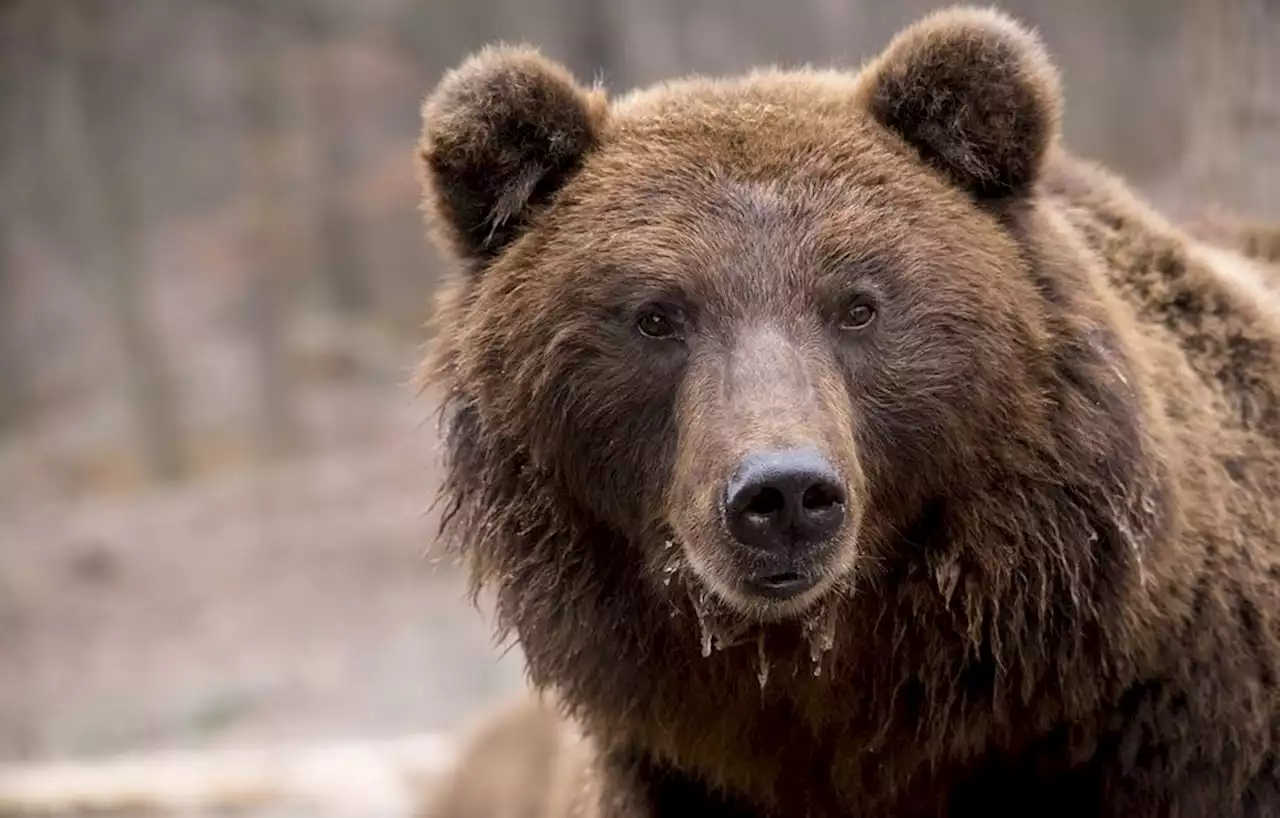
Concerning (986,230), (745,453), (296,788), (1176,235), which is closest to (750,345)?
(745,453)

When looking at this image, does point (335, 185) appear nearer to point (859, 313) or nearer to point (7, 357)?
point (7, 357)

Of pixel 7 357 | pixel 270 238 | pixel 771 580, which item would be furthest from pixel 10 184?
pixel 771 580

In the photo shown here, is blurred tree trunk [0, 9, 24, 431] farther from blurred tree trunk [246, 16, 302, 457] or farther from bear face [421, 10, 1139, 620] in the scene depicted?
bear face [421, 10, 1139, 620]

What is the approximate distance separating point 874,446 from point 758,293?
1.47ft

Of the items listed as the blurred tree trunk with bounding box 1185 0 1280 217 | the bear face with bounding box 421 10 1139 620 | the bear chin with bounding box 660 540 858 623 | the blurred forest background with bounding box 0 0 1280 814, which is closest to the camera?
the bear chin with bounding box 660 540 858 623

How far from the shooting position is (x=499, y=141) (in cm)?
412

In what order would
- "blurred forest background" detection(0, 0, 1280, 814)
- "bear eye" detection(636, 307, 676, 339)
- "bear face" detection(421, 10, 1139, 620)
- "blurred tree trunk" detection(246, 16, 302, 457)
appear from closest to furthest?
1. "bear face" detection(421, 10, 1139, 620)
2. "bear eye" detection(636, 307, 676, 339)
3. "blurred forest background" detection(0, 0, 1280, 814)
4. "blurred tree trunk" detection(246, 16, 302, 457)

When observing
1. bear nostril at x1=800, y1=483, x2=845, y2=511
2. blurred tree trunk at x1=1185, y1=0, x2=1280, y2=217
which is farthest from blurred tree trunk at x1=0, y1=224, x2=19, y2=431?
bear nostril at x1=800, y1=483, x2=845, y2=511

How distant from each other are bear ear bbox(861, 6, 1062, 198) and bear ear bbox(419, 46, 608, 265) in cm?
78

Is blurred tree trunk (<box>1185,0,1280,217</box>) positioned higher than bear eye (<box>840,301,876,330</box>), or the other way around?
blurred tree trunk (<box>1185,0,1280,217</box>)

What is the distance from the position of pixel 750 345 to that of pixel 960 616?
844 mm

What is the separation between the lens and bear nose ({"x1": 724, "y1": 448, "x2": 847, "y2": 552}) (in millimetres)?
3434

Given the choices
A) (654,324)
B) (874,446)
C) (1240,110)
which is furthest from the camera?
(1240,110)

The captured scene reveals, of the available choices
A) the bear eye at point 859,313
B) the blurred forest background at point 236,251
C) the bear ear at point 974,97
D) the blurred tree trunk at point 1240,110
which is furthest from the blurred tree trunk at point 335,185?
the bear eye at point 859,313
